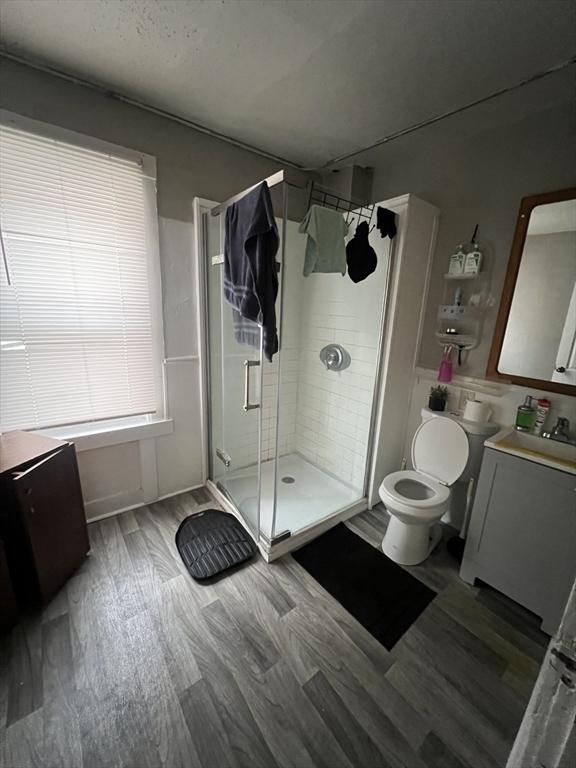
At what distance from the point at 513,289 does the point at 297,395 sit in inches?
73.3

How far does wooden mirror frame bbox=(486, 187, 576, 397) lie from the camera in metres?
1.62

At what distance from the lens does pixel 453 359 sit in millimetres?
2066

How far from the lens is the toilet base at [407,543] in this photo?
180cm

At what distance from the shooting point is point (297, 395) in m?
3.00

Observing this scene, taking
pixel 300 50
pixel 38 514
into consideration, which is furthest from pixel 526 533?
pixel 300 50

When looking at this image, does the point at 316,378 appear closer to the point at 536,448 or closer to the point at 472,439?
the point at 472,439

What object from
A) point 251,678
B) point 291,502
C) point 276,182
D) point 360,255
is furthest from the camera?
point 291,502

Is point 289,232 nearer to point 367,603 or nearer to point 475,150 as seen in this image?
point 475,150

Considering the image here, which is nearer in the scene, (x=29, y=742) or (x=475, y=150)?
(x=29, y=742)

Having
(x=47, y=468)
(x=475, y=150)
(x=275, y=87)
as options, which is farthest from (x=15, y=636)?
(x=475, y=150)

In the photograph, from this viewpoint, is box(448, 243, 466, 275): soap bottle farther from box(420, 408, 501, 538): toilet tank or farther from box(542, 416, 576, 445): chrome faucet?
box(542, 416, 576, 445): chrome faucet

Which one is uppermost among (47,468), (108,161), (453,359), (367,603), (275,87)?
(275,87)

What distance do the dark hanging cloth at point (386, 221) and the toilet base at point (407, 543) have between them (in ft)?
5.81

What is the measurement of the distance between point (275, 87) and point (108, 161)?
3.34ft
